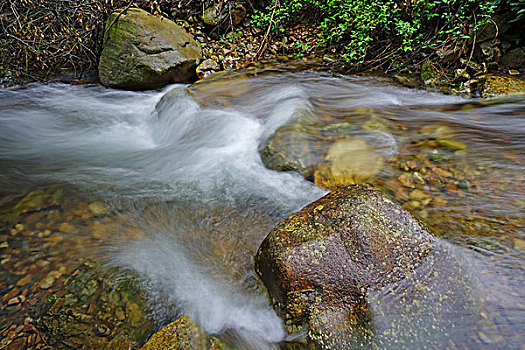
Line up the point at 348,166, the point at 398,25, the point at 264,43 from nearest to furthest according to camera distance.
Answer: the point at 348,166
the point at 398,25
the point at 264,43

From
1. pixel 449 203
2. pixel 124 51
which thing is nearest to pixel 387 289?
pixel 449 203

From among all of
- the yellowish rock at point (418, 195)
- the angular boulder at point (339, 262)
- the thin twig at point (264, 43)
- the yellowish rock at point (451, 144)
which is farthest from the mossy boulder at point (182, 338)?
the thin twig at point (264, 43)

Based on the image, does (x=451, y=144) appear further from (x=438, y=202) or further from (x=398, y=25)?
(x=398, y=25)

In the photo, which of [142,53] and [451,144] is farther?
[142,53]

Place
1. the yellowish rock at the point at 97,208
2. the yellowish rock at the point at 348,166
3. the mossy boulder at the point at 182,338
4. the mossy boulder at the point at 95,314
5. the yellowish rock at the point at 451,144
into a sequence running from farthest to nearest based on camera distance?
the yellowish rock at the point at 451,144 → the yellowish rock at the point at 348,166 → the yellowish rock at the point at 97,208 → the mossy boulder at the point at 95,314 → the mossy boulder at the point at 182,338

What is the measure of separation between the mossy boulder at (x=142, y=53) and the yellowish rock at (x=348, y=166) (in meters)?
3.78

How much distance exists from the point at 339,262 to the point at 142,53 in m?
5.13

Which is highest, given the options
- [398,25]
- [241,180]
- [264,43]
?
[398,25]

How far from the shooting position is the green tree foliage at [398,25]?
4891 mm

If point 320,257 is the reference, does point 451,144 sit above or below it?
above

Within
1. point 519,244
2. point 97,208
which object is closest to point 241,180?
point 97,208

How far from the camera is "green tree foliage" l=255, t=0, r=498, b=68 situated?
4891 mm

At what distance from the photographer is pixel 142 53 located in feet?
17.7

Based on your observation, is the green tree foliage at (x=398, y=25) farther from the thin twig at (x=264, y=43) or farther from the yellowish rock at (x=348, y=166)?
the yellowish rock at (x=348, y=166)
